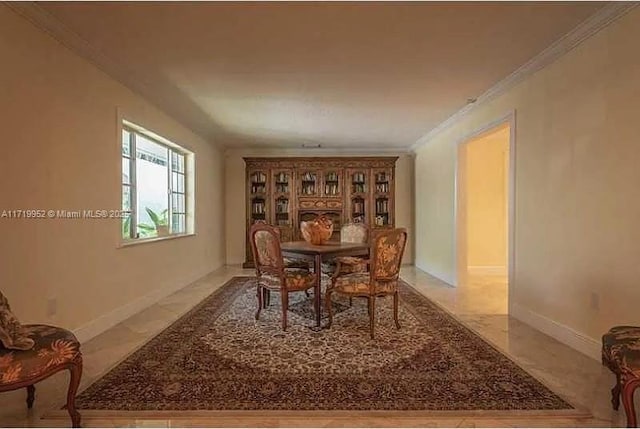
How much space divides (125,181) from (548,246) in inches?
165

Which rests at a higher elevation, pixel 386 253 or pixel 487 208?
pixel 487 208

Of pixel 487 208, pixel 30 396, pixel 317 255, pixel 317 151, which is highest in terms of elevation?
pixel 317 151

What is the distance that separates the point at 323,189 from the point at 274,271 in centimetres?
417

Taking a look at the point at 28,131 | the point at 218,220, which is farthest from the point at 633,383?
the point at 218,220

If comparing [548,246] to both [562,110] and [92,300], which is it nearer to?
[562,110]

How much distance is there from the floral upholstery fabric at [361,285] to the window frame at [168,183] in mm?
2217

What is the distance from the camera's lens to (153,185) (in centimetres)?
499

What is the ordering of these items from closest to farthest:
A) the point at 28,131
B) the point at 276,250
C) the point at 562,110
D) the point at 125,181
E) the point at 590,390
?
the point at 590,390
the point at 28,131
the point at 562,110
the point at 276,250
the point at 125,181

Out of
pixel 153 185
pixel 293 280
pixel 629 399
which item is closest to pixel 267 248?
pixel 293 280

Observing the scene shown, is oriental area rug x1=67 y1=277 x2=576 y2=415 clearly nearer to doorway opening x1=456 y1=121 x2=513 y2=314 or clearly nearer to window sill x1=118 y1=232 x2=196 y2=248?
window sill x1=118 y1=232 x2=196 y2=248

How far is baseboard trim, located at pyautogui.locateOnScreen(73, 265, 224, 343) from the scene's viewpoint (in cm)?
315

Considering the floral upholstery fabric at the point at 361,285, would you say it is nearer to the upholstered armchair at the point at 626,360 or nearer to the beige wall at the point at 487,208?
the upholstered armchair at the point at 626,360

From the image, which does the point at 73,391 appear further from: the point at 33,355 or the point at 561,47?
the point at 561,47

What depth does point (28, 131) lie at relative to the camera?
259 cm
